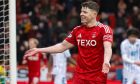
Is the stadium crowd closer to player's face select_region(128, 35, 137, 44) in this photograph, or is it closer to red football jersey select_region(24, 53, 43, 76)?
red football jersey select_region(24, 53, 43, 76)

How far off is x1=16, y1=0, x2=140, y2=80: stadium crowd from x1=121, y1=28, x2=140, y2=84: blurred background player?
6.94m

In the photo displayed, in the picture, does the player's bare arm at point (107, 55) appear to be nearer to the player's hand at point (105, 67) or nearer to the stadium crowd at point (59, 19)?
the player's hand at point (105, 67)

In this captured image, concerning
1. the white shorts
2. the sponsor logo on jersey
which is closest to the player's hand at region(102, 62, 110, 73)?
the sponsor logo on jersey

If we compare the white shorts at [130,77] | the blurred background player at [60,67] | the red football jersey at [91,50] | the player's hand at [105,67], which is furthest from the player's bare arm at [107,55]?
the blurred background player at [60,67]

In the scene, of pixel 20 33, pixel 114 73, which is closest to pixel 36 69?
pixel 114 73

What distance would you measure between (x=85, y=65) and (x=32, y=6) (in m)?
15.4

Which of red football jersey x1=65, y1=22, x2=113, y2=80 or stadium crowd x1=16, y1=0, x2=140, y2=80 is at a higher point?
stadium crowd x1=16, y1=0, x2=140, y2=80

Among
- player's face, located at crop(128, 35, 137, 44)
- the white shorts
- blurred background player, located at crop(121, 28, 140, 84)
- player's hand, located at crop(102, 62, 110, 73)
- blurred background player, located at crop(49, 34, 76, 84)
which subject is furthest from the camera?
blurred background player, located at crop(49, 34, 76, 84)

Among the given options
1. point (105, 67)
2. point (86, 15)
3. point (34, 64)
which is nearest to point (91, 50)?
point (86, 15)

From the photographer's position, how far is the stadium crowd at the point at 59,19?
73.7 feet

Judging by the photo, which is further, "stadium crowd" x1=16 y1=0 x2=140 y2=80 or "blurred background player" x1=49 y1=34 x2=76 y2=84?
"stadium crowd" x1=16 y1=0 x2=140 y2=80

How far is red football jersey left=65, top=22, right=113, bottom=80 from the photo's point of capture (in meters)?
8.77

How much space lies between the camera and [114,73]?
19797 mm

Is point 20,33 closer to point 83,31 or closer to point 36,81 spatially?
point 36,81
